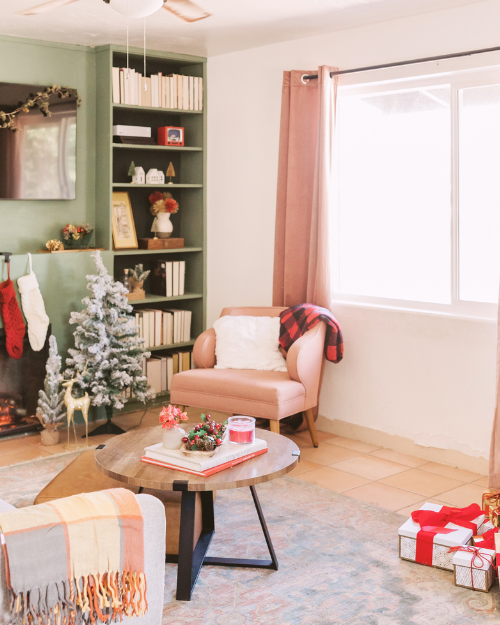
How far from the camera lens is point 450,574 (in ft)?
8.85

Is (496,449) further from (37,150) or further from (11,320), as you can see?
(37,150)

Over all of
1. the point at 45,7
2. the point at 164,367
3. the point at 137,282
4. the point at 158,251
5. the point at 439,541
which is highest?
the point at 45,7

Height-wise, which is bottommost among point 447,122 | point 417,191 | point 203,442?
point 203,442

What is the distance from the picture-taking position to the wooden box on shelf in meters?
5.08

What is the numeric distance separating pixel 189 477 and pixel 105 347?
2.00 meters

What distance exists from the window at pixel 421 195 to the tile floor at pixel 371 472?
0.87m

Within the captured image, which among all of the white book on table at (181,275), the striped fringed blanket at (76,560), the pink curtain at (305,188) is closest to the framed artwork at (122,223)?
the white book on table at (181,275)

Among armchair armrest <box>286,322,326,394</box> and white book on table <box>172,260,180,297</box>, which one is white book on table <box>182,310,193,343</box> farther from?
armchair armrest <box>286,322,326,394</box>

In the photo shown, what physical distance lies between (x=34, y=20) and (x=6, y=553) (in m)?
3.41

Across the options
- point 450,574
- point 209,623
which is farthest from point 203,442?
point 450,574

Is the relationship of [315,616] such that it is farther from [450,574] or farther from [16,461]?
[16,461]

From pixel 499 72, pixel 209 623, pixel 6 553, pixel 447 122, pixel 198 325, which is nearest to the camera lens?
pixel 6 553

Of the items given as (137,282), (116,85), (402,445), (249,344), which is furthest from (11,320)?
(402,445)

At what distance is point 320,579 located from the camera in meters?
2.66
